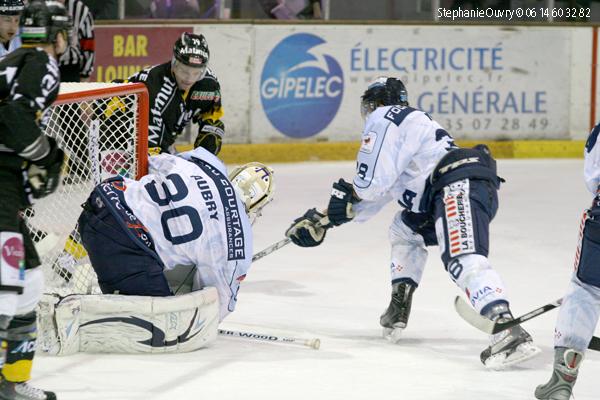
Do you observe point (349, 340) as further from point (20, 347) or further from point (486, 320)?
point (20, 347)

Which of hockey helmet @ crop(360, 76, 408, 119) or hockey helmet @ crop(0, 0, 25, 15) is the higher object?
hockey helmet @ crop(0, 0, 25, 15)

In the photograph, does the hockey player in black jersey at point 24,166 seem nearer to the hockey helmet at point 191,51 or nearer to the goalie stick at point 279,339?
the goalie stick at point 279,339

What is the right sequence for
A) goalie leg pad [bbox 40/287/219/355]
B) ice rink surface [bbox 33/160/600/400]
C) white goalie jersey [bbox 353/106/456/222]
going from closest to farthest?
ice rink surface [bbox 33/160/600/400], goalie leg pad [bbox 40/287/219/355], white goalie jersey [bbox 353/106/456/222]

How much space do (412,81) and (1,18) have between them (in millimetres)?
3895

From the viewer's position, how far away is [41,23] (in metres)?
3.44

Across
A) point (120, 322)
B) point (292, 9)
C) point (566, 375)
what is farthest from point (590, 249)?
point (292, 9)

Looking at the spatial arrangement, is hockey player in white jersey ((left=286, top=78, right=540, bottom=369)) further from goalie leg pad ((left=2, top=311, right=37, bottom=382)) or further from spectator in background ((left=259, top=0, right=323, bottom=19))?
spectator in background ((left=259, top=0, right=323, bottom=19))

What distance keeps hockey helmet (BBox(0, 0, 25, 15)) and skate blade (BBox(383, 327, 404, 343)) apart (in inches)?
85.7

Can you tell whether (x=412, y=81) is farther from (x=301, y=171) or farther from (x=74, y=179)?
(x=74, y=179)

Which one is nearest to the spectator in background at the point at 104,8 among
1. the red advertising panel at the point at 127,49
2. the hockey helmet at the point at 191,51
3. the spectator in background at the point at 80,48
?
the red advertising panel at the point at 127,49

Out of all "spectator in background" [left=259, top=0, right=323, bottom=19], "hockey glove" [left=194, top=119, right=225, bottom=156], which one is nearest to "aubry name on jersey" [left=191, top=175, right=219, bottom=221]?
"hockey glove" [left=194, top=119, right=225, bottom=156]

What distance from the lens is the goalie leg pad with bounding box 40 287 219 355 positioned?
4.09 meters

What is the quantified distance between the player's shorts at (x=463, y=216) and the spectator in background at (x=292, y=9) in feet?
14.8

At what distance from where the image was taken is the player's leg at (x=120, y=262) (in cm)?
417
